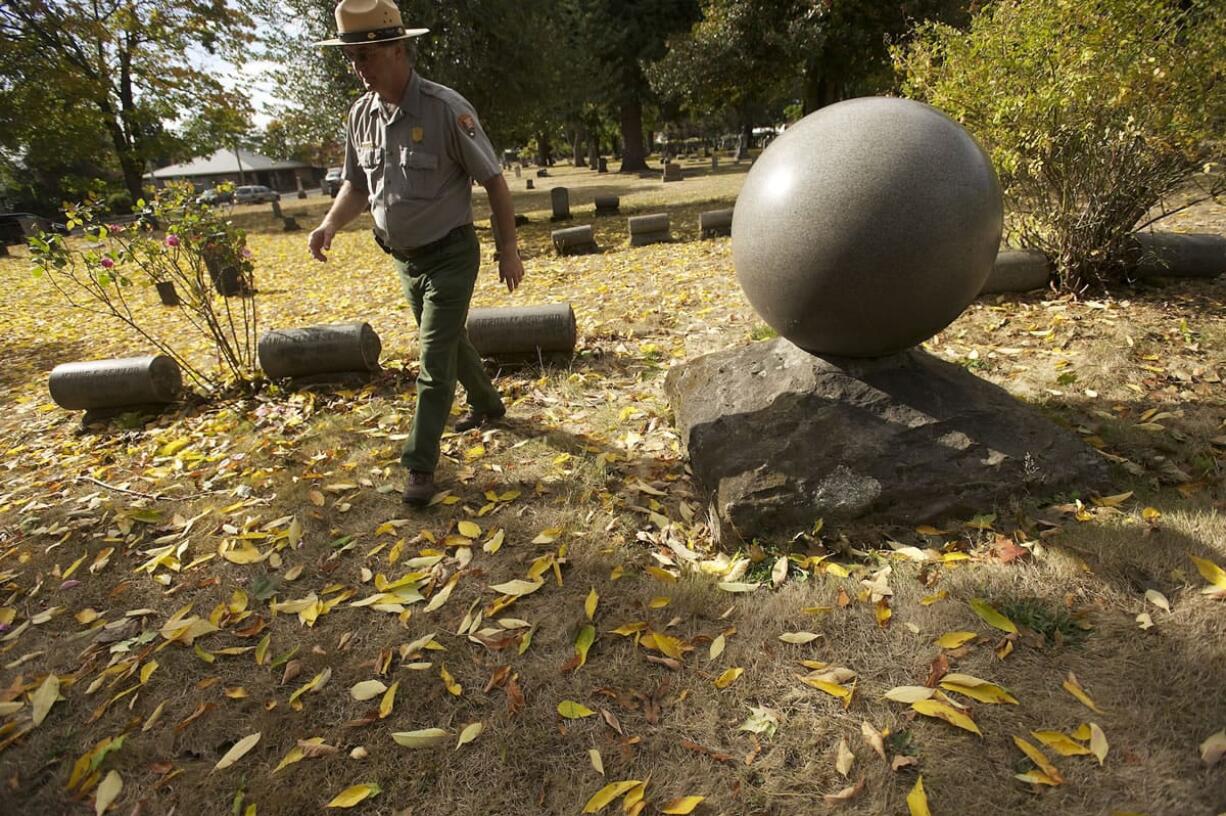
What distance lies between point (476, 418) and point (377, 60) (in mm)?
2270

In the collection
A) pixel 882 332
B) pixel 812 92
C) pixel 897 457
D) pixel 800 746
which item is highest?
pixel 812 92

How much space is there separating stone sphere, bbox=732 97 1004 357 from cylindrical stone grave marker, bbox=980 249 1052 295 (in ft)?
10.0

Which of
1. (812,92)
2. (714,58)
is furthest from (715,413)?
(812,92)

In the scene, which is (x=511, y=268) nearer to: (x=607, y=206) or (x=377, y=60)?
(x=377, y=60)

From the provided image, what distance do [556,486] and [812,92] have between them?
17.7 metres

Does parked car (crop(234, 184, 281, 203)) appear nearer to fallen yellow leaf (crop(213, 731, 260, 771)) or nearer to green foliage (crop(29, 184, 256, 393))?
green foliage (crop(29, 184, 256, 393))

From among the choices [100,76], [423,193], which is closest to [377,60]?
[423,193]

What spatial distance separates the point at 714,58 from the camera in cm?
1587

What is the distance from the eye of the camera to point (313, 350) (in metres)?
5.09

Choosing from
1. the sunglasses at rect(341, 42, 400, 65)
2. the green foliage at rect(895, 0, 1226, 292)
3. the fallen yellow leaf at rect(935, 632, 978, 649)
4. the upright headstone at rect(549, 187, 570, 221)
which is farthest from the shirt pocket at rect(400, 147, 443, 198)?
the upright headstone at rect(549, 187, 570, 221)

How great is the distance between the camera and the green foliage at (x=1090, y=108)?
4531 millimetres

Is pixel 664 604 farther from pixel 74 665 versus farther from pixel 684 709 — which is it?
pixel 74 665

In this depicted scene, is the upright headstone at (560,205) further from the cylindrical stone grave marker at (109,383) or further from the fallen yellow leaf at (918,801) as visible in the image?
the fallen yellow leaf at (918,801)

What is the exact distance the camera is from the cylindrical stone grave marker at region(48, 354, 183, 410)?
480cm
